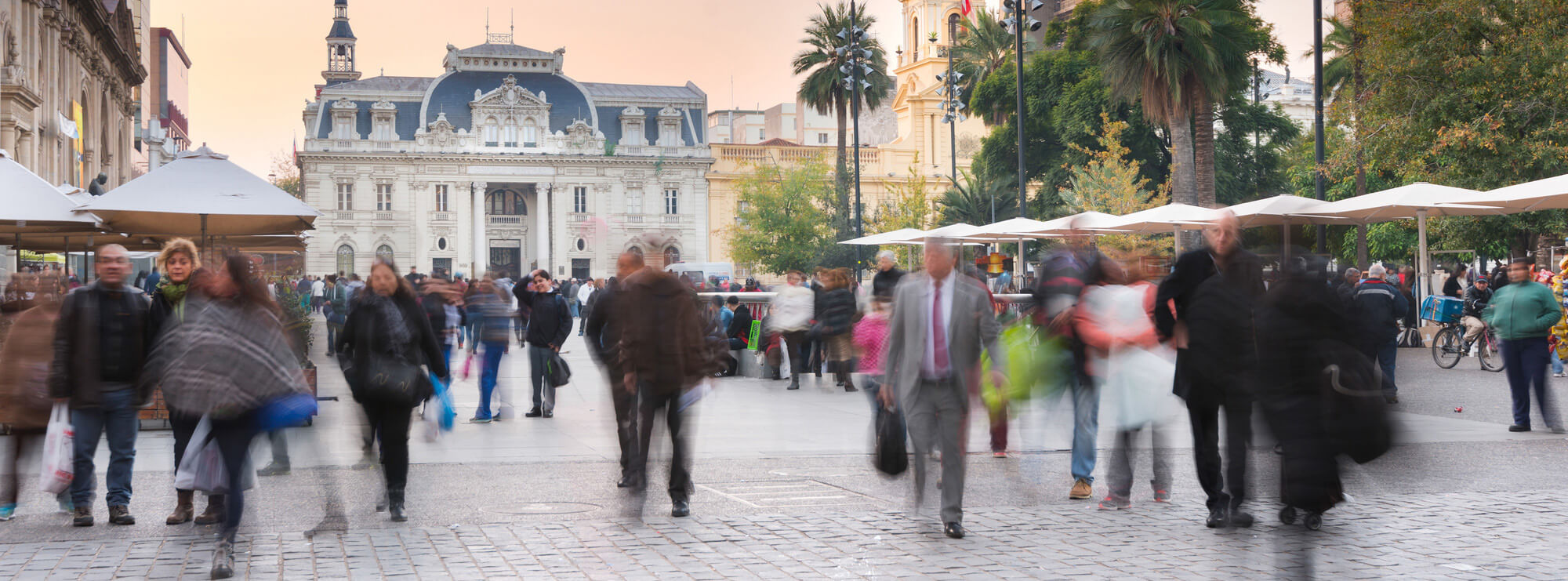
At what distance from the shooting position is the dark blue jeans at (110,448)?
7.32 meters

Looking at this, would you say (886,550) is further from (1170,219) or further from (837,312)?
(1170,219)

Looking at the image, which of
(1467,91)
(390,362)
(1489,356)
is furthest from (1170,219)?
(390,362)

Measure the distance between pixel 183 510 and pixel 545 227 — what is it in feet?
227

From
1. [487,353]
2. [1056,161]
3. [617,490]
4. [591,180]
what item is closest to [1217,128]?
[1056,161]

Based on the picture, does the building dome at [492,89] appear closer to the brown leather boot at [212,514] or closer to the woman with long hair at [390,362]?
the woman with long hair at [390,362]

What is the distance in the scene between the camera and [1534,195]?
1775cm

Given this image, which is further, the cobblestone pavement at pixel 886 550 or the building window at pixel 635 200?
the building window at pixel 635 200

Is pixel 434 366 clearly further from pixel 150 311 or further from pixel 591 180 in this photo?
pixel 591 180

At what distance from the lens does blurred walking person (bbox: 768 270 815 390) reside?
17.3 metres

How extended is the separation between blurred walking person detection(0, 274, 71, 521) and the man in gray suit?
4469 millimetres

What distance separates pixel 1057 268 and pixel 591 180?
226 ft

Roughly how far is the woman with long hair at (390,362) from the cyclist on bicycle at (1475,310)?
52.7 feet

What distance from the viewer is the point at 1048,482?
8.88 metres

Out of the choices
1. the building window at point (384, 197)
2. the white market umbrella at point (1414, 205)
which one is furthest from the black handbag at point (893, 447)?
the building window at point (384, 197)
